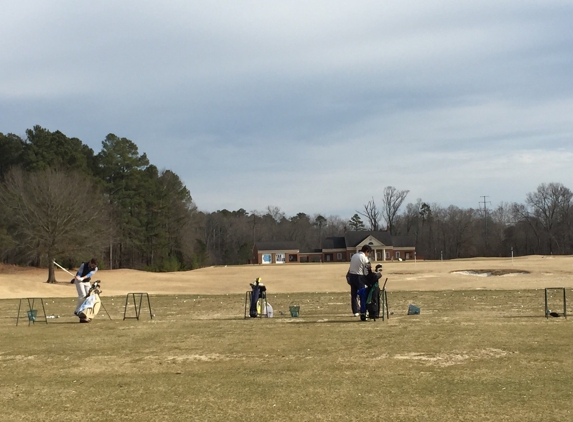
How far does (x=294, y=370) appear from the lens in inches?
346

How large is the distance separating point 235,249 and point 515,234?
49.5 m

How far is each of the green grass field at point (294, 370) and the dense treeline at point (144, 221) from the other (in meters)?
32.7

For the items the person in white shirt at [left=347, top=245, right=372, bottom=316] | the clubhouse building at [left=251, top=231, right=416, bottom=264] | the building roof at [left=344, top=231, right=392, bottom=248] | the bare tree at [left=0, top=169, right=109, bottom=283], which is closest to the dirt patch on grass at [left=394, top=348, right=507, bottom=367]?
the person in white shirt at [left=347, top=245, right=372, bottom=316]

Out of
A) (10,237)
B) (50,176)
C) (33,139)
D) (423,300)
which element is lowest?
(423,300)

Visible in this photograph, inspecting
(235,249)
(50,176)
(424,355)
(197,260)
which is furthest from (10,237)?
(235,249)

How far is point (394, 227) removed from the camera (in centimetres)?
12294

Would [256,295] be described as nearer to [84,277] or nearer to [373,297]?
[373,297]

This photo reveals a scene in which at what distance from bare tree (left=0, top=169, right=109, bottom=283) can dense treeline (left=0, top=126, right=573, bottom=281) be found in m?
0.07

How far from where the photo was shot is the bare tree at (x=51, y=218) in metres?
44.9

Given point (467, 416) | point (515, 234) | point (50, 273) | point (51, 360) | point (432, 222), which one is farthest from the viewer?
point (432, 222)

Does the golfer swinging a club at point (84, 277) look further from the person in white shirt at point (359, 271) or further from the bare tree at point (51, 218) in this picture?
the bare tree at point (51, 218)

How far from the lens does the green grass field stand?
661 centimetres

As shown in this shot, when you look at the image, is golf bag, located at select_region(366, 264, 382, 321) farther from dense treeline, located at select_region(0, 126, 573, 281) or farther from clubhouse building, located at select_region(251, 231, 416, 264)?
clubhouse building, located at select_region(251, 231, 416, 264)

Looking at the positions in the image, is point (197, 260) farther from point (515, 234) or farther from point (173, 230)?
point (515, 234)
